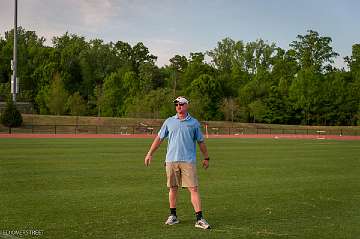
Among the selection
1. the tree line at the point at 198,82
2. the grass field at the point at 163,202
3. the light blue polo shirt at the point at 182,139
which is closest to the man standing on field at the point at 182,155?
the light blue polo shirt at the point at 182,139

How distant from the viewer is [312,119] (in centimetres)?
9438

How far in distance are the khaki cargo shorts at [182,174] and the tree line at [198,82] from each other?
72691 mm

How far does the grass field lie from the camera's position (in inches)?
332

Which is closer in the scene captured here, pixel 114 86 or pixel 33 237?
pixel 33 237

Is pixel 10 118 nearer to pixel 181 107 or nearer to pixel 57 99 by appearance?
pixel 57 99

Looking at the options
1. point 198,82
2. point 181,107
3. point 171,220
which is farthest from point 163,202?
point 198,82

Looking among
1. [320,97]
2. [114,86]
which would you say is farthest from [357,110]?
[114,86]

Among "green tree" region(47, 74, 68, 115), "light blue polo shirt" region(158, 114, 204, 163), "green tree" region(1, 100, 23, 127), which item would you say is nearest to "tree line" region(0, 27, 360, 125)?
"green tree" region(47, 74, 68, 115)

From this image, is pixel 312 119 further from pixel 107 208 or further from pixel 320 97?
pixel 107 208

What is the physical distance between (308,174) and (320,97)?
253 ft

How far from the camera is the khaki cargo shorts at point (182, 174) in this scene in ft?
28.5

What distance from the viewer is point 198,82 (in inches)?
3725

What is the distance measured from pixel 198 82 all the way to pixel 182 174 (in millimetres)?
86248

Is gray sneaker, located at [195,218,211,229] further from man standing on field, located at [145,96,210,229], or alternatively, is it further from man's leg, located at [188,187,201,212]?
man's leg, located at [188,187,201,212]
